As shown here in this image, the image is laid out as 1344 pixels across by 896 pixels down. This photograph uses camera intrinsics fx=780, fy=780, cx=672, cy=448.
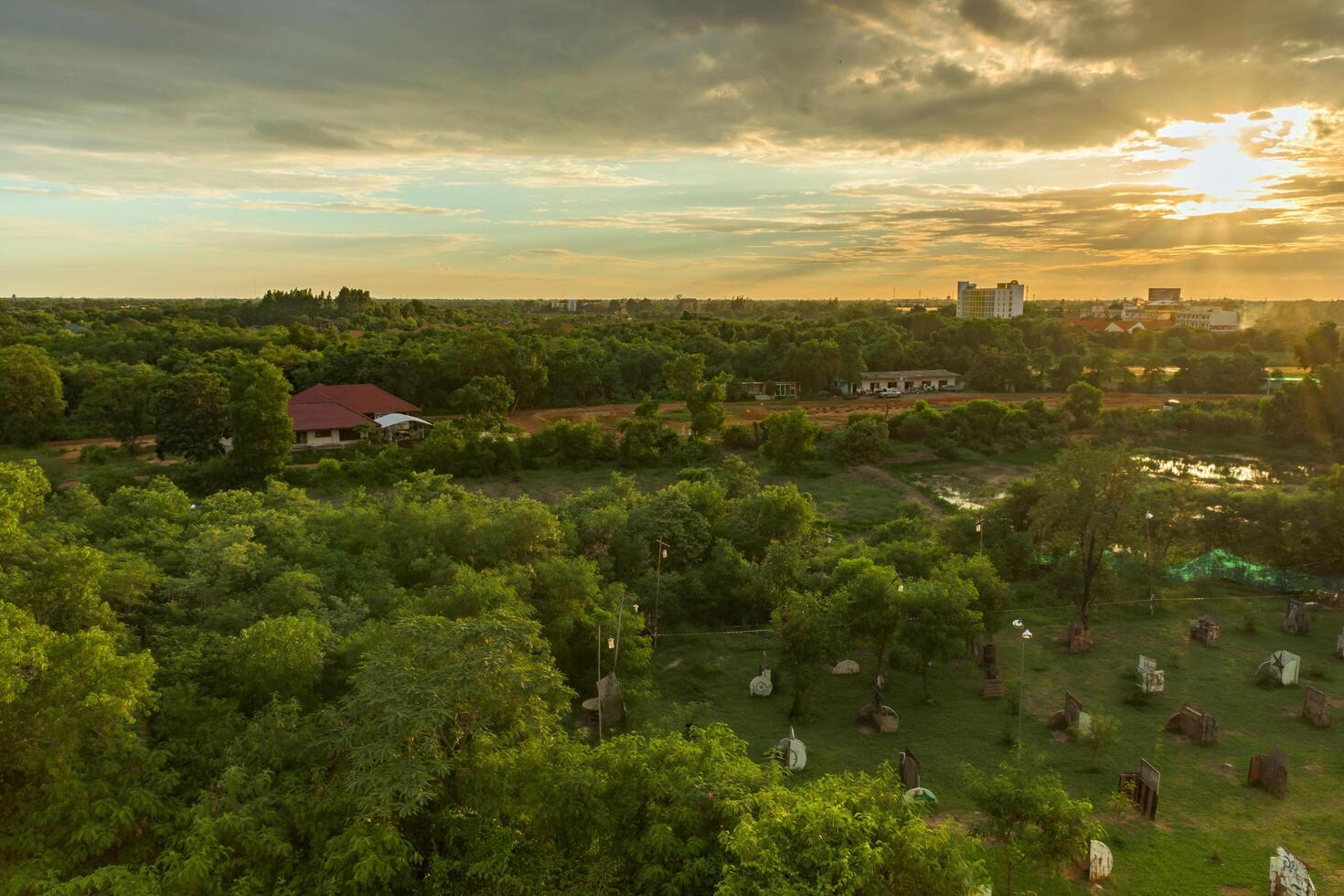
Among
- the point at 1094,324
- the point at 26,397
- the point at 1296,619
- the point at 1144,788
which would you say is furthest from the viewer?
the point at 1094,324

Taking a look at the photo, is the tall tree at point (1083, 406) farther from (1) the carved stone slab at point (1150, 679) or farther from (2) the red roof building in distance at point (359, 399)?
(2) the red roof building in distance at point (359, 399)

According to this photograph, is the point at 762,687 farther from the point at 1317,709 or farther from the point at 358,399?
the point at 358,399

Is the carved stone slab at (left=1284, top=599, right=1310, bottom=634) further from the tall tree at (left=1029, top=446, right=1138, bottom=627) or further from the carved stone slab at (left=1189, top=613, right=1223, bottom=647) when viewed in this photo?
the tall tree at (left=1029, top=446, right=1138, bottom=627)

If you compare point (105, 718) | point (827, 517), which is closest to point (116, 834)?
point (105, 718)

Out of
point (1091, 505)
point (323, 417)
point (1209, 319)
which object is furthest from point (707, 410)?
point (1209, 319)

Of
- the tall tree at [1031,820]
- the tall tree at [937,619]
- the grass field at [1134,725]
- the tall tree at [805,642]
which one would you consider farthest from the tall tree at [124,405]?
the tall tree at [1031,820]

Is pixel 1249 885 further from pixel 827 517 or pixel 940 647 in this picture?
pixel 827 517
